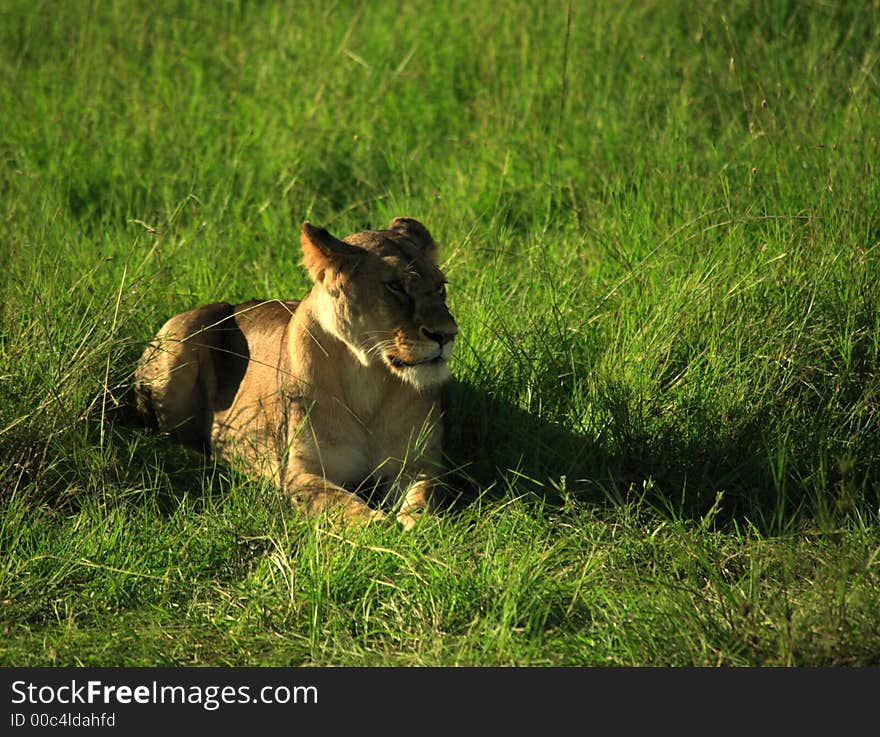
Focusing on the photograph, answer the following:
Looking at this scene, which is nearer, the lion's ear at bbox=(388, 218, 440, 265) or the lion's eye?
the lion's eye

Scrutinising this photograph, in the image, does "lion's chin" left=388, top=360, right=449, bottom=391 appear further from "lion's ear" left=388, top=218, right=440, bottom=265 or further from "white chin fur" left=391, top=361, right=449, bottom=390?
"lion's ear" left=388, top=218, right=440, bottom=265

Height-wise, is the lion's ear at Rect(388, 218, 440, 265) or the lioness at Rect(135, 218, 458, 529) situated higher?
the lion's ear at Rect(388, 218, 440, 265)

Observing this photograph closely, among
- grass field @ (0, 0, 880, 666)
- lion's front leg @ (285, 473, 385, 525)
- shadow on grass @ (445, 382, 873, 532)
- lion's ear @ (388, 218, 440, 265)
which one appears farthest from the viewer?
lion's ear @ (388, 218, 440, 265)

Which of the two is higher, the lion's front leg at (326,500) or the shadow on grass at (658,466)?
the shadow on grass at (658,466)

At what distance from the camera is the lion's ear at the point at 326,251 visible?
13.4 ft

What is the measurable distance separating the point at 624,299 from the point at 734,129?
159 cm

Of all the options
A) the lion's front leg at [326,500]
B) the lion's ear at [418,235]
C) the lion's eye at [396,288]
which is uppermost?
the lion's ear at [418,235]

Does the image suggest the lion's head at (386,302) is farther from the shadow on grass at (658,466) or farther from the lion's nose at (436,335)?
the shadow on grass at (658,466)

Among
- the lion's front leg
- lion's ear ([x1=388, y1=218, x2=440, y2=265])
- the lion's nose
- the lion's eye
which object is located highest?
lion's ear ([x1=388, y1=218, x2=440, y2=265])

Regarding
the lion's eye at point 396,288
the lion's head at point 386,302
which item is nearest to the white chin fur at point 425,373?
the lion's head at point 386,302

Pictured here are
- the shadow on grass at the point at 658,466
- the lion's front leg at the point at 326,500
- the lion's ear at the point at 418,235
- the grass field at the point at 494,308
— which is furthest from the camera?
the lion's ear at the point at 418,235

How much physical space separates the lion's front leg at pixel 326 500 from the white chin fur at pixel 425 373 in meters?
0.45

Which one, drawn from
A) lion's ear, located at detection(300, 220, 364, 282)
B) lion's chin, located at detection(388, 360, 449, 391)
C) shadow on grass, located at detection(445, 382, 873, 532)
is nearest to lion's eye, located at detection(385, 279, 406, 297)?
lion's ear, located at detection(300, 220, 364, 282)

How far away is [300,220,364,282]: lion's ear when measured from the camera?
4.09m
